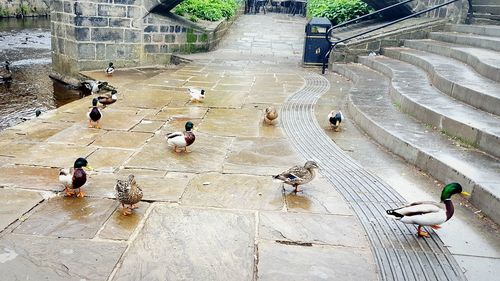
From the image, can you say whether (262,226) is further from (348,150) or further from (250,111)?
(250,111)

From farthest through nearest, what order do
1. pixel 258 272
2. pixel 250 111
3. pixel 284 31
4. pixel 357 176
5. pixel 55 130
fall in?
pixel 284 31 < pixel 250 111 < pixel 55 130 < pixel 357 176 < pixel 258 272

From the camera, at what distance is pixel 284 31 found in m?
18.0

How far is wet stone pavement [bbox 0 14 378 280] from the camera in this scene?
2.91 m

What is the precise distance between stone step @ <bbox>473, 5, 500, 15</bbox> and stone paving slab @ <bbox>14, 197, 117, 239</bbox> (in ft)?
36.5

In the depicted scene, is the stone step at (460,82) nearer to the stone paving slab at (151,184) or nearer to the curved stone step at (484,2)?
the curved stone step at (484,2)

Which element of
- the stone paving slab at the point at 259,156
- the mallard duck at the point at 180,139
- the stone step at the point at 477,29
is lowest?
the stone paving slab at the point at 259,156

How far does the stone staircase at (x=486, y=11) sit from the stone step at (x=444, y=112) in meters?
3.99

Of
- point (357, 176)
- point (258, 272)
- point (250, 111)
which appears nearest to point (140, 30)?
point (250, 111)

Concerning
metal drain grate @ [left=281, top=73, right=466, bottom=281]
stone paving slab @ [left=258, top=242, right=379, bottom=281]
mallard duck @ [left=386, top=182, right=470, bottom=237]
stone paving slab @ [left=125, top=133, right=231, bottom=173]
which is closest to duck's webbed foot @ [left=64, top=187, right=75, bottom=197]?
stone paving slab @ [left=125, top=133, right=231, bottom=173]

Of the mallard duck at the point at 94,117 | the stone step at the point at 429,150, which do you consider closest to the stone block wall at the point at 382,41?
the stone step at the point at 429,150

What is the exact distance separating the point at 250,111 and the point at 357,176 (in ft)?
9.73

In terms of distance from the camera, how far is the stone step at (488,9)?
10562 millimetres

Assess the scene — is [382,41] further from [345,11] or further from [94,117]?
[94,117]

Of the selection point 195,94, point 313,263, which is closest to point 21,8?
point 195,94
